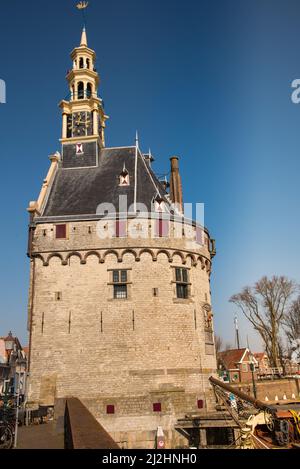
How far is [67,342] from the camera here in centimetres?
1853

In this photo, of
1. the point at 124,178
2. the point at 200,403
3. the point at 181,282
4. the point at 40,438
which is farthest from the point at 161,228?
the point at 40,438

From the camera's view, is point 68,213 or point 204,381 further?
point 68,213

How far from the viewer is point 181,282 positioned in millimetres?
20062

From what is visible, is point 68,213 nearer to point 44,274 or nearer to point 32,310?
point 44,274

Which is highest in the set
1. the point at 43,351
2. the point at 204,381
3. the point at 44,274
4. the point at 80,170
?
the point at 80,170

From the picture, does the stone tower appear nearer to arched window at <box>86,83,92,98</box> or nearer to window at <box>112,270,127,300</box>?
window at <box>112,270,127,300</box>

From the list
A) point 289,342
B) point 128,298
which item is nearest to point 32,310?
point 128,298

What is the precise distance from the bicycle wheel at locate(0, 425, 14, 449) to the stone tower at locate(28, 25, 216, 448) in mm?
8287

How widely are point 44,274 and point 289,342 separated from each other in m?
31.3

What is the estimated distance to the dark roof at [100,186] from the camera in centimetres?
2112

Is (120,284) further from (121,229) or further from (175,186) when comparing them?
(175,186)

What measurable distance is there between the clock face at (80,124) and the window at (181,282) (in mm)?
10861

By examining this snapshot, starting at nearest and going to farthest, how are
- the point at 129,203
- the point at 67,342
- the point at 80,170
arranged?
the point at 67,342 → the point at 129,203 → the point at 80,170

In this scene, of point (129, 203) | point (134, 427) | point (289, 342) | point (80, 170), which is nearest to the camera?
point (134, 427)
